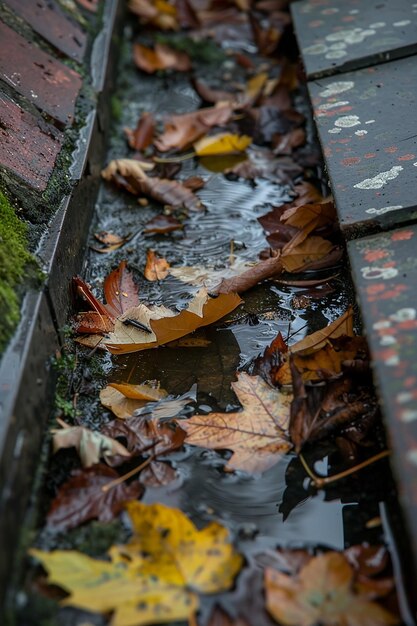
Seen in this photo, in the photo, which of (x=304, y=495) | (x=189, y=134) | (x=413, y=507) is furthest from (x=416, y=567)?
(x=189, y=134)

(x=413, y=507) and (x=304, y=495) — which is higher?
(x=413, y=507)

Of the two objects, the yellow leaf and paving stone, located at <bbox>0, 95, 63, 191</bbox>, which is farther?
the yellow leaf

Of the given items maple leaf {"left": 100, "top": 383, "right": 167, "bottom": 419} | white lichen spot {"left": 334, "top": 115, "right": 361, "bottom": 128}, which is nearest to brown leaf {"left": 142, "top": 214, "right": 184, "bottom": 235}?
white lichen spot {"left": 334, "top": 115, "right": 361, "bottom": 128}

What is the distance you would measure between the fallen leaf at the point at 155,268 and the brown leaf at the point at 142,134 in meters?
0.82

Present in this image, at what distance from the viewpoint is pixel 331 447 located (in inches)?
66.8

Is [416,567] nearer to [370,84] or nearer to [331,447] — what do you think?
[331,447]

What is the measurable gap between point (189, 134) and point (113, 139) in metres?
0.32

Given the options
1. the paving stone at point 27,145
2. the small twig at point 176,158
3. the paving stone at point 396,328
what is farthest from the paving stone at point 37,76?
the paving stone at point 396,328

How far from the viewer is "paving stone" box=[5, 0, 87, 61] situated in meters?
2.82

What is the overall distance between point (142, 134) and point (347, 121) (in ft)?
3.25

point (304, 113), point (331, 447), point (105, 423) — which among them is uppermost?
point (105, 423)

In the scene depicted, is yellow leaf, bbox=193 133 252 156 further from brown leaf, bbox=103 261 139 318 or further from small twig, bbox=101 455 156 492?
small twig, bbox=101 455 156 492

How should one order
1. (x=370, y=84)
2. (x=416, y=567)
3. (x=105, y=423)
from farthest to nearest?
(x=370, y=84), (x=105, y=423), (x=416, y=567)

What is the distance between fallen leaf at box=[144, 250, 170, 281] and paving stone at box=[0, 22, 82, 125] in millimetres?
589
